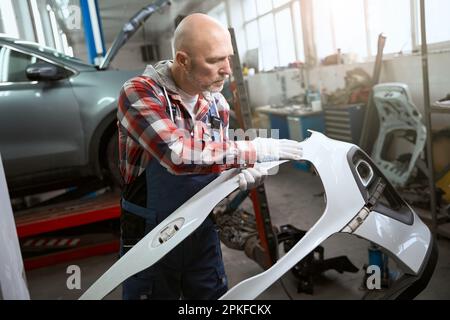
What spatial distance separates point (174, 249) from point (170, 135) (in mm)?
335

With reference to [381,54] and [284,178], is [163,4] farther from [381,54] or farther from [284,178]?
[381,54]

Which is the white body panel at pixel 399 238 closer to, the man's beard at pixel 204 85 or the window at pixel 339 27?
the man's beard at pixel 204 85

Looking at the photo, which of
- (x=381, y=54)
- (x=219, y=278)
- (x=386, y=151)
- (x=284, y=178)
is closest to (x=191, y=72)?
(x=219, y=278)

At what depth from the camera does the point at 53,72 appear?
151 centimetres

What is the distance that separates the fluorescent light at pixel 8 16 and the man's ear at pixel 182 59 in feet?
1.43

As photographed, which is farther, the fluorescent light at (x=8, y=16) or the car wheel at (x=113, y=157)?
the car wheel at (x=113, y=157)

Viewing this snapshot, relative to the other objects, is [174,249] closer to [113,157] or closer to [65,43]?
[65,43]

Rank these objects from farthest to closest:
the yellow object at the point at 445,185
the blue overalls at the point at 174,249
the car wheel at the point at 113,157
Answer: the car wheel at the point at 113,157 → the yellow object at the point at 445,185 → the blue overalls at the point at 174,249

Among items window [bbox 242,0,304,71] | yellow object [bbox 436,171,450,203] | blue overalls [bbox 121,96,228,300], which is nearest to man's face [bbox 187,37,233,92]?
blue overalls [bbox 121,96,228,300]

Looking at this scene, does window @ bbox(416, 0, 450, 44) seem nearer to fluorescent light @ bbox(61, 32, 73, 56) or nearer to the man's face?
the man's face

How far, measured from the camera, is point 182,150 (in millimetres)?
685

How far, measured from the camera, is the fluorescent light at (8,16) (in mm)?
844

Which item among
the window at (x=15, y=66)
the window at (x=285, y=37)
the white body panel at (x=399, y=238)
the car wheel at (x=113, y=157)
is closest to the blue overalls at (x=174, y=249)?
the white body panel at (x=399, y=238)
